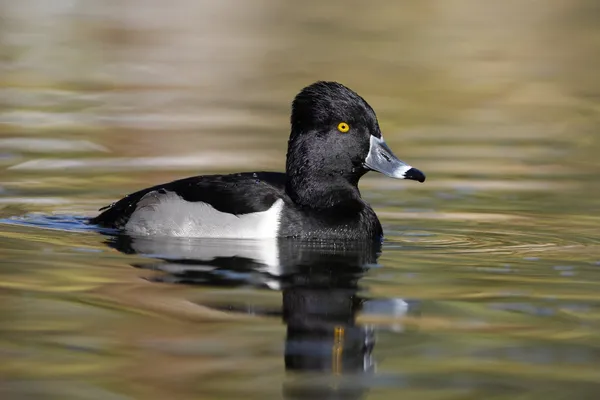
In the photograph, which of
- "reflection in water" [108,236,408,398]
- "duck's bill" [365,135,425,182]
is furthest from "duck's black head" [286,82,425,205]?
"reflection in water" [108,236,408,398]

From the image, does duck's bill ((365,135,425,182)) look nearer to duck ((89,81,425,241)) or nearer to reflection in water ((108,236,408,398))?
duck ((89,81,425,241))

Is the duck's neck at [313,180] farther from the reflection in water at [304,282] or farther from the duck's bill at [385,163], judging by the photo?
the reflection in water at [304,282]

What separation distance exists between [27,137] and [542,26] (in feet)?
48.4

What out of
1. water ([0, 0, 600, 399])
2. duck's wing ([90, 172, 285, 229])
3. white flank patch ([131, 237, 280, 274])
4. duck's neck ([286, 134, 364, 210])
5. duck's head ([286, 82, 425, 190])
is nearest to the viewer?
water ([0, 0, 600, 399])

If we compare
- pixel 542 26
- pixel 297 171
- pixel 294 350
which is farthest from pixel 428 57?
pixel 294 350

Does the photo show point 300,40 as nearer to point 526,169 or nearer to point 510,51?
point 510,51

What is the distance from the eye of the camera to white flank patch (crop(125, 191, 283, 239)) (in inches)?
355

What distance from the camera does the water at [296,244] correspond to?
5.85 metres

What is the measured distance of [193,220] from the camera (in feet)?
30.1

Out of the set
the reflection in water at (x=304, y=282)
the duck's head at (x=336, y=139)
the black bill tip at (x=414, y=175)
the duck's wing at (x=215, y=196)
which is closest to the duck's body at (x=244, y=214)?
the duck's wing at (x=215, y=196)

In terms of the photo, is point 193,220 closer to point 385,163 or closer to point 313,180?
point 313,180

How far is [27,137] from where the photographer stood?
13.9 meters

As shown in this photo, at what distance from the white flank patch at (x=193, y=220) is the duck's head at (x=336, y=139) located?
457 mm

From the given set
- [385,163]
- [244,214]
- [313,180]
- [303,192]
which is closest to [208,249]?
[244,214]
